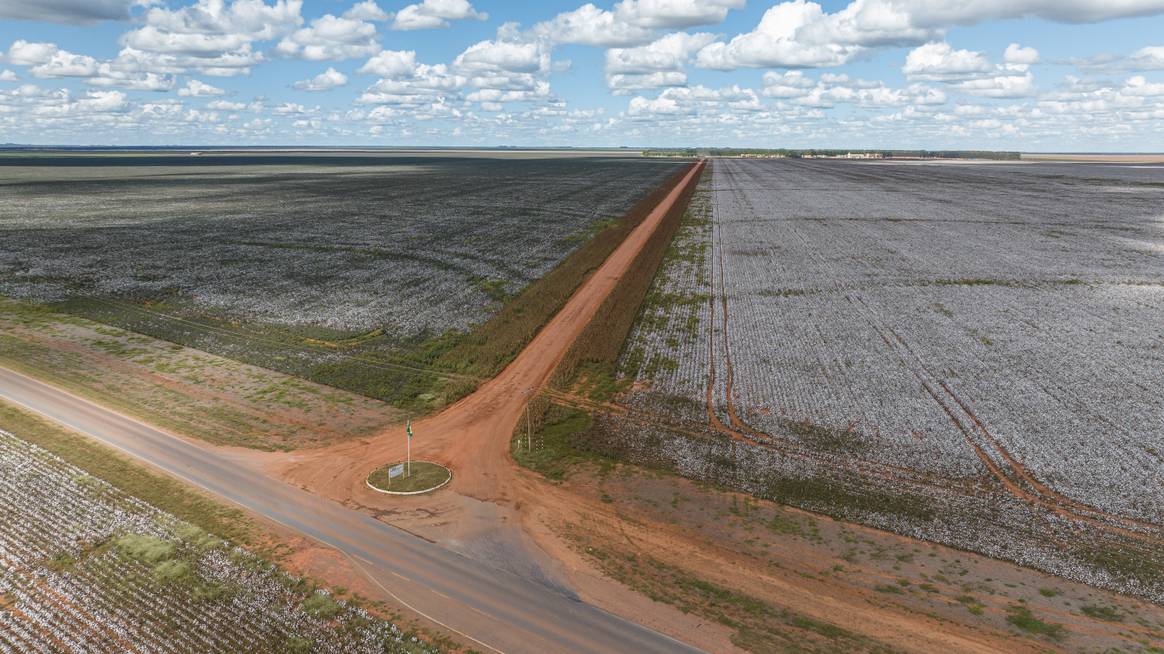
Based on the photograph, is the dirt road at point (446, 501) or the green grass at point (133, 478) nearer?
the dirt road at point (446, 501)

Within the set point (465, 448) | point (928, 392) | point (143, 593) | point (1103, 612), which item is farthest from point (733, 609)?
point (928, 392)

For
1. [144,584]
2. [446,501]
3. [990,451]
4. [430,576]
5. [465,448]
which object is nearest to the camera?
[144,584]

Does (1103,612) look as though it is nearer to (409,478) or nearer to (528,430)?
(528,430)

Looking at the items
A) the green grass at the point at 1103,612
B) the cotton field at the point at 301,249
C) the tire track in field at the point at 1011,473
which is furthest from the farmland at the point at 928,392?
the cotton field at the point at 301,249

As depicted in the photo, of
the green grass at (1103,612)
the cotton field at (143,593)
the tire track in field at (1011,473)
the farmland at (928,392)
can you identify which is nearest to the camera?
the cotton field at (143,593)

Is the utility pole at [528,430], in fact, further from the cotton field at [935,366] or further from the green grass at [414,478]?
the cotton field at [935,366]
